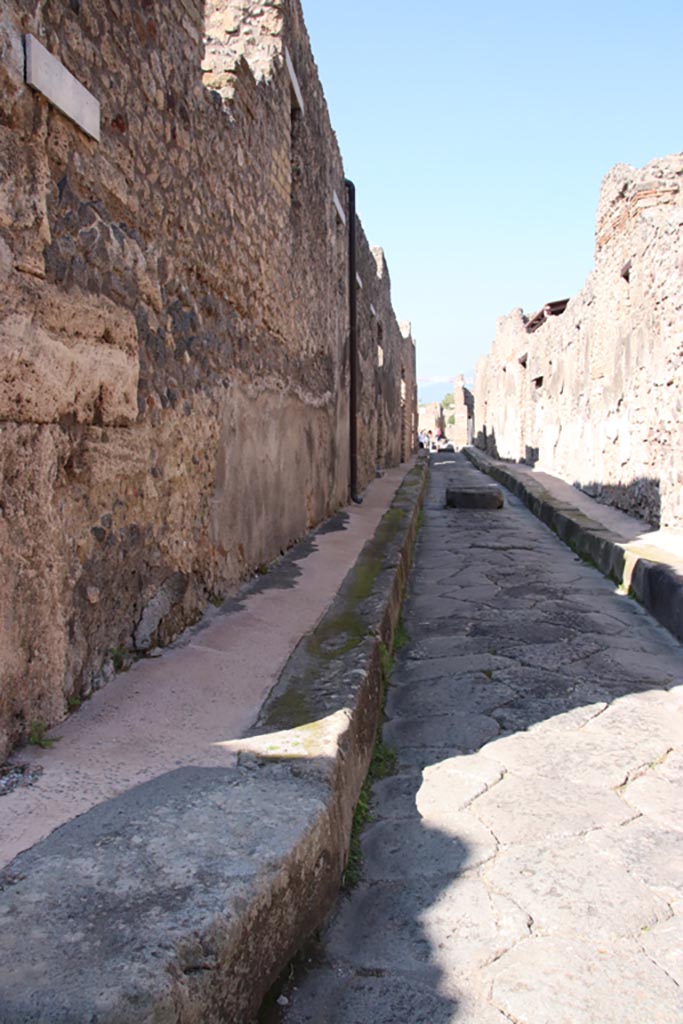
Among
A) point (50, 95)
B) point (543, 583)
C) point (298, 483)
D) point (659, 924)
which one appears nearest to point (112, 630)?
point (50, 95)

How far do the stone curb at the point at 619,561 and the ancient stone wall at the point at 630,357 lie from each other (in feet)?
1.59

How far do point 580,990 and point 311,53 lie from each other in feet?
18.4

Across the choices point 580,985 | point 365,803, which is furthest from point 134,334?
point 580,985

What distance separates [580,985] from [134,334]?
1.85 metres

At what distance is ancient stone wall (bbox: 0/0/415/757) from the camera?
69.2 inches

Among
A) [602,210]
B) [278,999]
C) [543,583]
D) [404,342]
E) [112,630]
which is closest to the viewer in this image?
[278,999]

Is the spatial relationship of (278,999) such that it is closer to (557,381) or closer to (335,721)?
(335,721)

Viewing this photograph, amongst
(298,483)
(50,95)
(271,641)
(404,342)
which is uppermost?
(404,342)

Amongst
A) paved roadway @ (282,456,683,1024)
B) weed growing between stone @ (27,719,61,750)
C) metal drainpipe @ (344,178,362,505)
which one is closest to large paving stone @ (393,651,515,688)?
paved roadway @ (282,456,683,1024)

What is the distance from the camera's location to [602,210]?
7715 millimetres

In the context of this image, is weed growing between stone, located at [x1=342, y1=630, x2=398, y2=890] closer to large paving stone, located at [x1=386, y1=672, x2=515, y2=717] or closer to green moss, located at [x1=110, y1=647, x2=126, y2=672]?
large paving stone, located at [x1=386, y1=672, x2=515, y2=717]

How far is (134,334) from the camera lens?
91.4 inches

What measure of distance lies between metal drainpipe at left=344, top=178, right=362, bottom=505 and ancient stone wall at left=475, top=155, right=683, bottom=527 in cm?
228

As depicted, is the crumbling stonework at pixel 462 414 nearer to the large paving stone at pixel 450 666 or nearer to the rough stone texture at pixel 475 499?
the rough stone texture at pixel 475 499
